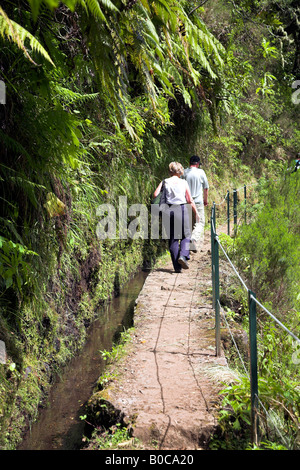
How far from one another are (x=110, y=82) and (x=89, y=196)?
292cm

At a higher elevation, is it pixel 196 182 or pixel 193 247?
pixel 196 182

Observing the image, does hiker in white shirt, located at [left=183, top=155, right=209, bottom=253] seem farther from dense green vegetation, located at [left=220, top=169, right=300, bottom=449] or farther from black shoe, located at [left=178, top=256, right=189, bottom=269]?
black shoe, located at [left=178, top=256, right=189, bottom=269]

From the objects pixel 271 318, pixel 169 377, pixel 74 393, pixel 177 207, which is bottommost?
pixel 74 393

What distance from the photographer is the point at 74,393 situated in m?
5.41

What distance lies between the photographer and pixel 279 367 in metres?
4.43

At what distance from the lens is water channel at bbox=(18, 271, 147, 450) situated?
4516mm

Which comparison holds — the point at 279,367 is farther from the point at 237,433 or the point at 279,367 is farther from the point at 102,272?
the point at 102,272

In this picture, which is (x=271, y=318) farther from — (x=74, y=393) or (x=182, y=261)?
(x=74, y=393)

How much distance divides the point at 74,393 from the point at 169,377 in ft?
4.85

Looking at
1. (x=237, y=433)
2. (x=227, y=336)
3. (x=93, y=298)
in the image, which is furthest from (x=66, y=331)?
(x=237, y=433)

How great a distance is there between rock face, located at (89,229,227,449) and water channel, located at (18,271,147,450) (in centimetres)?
73

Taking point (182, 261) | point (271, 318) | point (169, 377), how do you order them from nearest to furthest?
point (169, 377) → point (271, 318) → point (182, 261)

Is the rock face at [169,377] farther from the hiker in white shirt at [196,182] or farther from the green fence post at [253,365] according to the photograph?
the hiker in white shirt at [196,182]

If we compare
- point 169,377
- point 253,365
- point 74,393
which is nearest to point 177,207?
point 74,393
